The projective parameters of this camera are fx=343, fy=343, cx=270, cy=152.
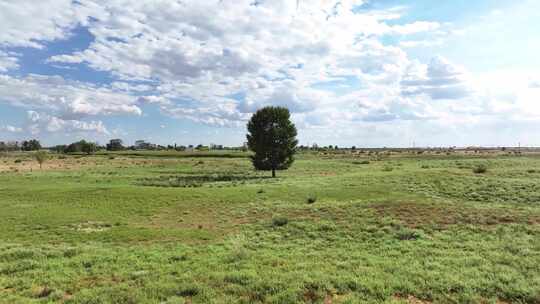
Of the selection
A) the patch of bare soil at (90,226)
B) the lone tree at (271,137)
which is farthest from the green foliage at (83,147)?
the patch of bare soil at (90,226)

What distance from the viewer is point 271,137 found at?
161 feet

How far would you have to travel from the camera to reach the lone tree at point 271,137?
4916cm

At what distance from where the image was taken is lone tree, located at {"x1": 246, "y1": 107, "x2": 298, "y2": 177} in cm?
4916

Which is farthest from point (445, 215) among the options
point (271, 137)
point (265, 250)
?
point (271, 137)

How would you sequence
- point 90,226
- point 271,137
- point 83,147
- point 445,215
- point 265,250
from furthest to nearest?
point 83,147, point 271,137, point 90,226, point 445,215, point 265,250

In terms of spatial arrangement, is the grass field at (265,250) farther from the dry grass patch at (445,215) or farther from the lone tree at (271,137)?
the lone tree at (271,137)

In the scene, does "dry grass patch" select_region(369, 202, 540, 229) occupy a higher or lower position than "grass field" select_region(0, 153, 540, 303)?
higher

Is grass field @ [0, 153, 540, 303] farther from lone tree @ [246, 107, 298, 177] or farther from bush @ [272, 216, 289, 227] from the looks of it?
lone tree @ [246, 107, 298, 177]

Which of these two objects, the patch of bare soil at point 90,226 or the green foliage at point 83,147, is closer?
the patch of bare soil at point 90,226

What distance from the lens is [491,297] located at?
8750mm

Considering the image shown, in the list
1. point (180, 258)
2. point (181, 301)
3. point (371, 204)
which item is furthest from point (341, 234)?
point (181, 301)

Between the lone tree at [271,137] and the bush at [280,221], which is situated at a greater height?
the lone tree at [271,137]

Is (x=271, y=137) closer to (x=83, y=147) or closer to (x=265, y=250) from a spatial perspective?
(x=265, y=250)

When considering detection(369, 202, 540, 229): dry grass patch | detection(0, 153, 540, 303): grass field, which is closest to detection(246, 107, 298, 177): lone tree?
detection(0, 153, 540, 303): grass field
